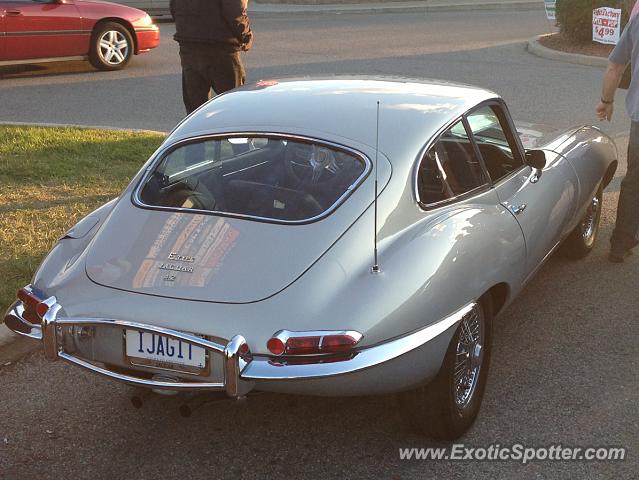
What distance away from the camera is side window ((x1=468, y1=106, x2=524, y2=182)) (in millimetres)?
4672

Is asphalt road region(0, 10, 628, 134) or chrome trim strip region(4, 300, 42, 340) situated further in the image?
asphalt road region(0, 10, 628, 134)

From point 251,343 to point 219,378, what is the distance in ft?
0.60

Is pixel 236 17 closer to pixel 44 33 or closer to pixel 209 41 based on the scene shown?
pixel 209 41

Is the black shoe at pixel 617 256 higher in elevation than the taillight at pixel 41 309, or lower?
lower

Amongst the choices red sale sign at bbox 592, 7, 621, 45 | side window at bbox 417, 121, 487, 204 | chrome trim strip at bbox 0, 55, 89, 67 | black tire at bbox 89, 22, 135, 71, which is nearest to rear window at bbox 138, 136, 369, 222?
side window at bbox 417, 121, 487, 204

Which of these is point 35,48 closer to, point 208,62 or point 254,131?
point 208,62

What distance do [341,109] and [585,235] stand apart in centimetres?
251

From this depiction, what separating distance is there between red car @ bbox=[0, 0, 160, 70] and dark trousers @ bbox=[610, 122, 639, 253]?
350 inches

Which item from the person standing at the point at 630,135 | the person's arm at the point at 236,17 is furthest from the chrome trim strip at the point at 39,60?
the person standing at the point at 630,135

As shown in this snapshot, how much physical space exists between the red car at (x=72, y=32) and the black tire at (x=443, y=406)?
9906 millimetres

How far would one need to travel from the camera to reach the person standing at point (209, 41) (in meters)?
7.35

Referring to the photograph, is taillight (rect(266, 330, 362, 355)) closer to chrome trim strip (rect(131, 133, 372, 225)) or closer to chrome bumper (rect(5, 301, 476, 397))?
chrome bumper (rect(5, 301, 476, 397))

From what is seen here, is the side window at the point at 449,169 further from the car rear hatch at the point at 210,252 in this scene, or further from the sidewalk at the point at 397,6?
the sidewalk at the point at 397,6

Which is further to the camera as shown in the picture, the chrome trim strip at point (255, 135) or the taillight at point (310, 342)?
the chrome trim strip at point (255, 135)
